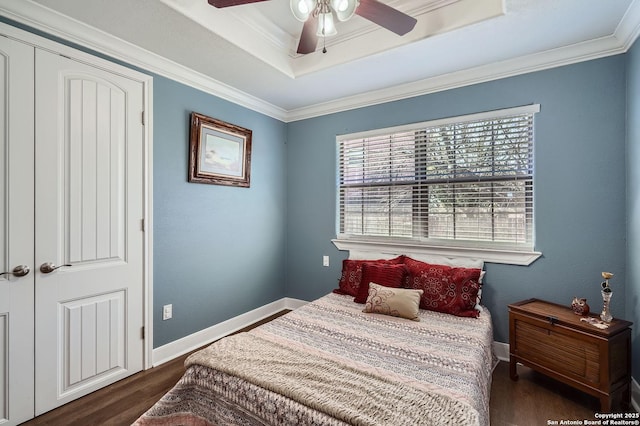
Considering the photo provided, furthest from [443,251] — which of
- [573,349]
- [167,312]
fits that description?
[167,312]

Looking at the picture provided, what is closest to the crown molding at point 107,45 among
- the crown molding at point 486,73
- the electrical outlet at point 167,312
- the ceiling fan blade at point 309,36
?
the crown molding at point 486,73

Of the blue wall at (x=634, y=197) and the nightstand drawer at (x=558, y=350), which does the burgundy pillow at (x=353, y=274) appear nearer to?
the nightstand drawer at (x=558, y=350)

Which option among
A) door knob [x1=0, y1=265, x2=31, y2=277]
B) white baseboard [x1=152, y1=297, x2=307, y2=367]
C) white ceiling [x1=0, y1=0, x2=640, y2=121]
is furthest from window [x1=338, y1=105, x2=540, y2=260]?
door knob [x1=0, y1=265, x2=31, y2=277]

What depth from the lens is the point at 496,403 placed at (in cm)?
205

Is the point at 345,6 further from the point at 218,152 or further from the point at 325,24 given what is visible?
the point at 218,152

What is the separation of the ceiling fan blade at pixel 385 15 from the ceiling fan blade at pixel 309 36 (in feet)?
0.85

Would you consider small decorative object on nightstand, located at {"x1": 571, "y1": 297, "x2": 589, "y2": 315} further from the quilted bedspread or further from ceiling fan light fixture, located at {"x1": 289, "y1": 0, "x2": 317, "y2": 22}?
ceiling fan light fixture, located at {"x1": 289, "y1": 0, "x2": 317, "y2": 22}

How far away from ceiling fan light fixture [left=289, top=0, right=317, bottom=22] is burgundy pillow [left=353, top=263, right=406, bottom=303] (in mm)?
1997

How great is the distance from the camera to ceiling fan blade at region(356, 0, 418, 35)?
1639 millimetres

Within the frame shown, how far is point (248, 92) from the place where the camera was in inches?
128

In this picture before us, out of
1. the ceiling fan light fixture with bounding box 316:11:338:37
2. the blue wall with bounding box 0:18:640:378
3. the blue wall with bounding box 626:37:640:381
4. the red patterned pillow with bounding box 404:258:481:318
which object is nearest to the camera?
the ceiling fan light fixture with bounding box 316:11:338:37

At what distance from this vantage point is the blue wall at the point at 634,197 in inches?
79.6

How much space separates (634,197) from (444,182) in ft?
4.16

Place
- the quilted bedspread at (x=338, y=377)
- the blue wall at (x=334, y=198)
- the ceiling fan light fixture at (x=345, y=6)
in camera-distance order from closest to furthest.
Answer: the quilted bedspread at (x=338, y=377) → the ceiling fan light fixture at (x=345, y=6) → the blue wall at (x=334, y=198)
